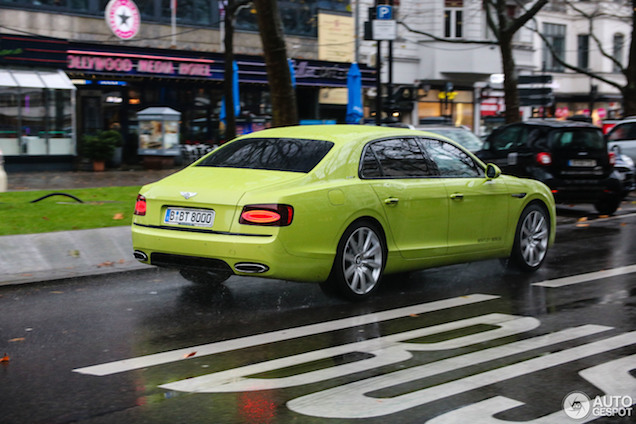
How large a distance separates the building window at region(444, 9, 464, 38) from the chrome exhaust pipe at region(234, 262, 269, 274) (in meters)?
37.7

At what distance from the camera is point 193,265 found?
22.8ft

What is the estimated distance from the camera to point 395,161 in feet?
25.9

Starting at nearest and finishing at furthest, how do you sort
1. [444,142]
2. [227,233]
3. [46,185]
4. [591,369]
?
[591,369] → [227,233] → [444,142] → [46,185]

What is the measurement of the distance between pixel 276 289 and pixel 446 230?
170 cm

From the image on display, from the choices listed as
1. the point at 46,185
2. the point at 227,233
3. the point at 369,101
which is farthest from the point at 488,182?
the point at 369,101

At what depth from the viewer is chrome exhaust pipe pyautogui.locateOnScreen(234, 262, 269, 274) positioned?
21.8 ft

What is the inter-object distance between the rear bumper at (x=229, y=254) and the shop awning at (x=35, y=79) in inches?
819

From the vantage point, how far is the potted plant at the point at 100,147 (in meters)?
27.1

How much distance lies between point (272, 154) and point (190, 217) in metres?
1.04

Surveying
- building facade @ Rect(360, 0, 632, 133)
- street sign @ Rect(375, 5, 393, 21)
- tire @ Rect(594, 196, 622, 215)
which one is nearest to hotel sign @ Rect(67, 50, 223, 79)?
building facade @ Rect(360, 0, 632, 133)

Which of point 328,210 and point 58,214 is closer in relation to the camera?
point 328,210

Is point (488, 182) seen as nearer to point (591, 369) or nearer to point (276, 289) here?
point (276, 289)

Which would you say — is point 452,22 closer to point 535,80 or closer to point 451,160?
point 535,80

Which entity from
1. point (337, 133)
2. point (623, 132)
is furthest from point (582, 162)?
point (337, 133)
